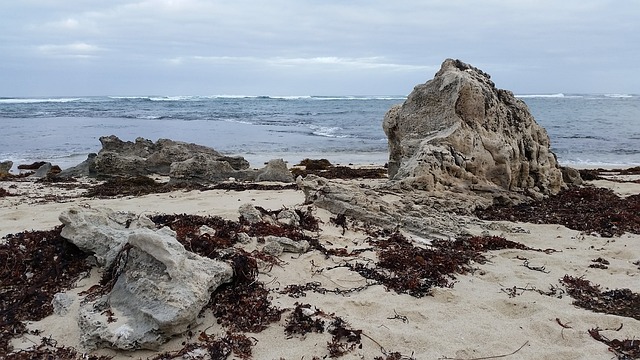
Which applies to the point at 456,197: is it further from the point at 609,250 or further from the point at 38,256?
the point at 38,256

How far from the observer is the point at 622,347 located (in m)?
3.60

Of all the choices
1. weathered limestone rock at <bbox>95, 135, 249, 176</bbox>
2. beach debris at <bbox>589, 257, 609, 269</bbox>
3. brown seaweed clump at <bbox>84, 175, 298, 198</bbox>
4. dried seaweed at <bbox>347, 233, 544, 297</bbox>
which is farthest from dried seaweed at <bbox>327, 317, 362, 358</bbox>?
weathered limestone rock at <bbox>95, 135, 249, 176</bbox>

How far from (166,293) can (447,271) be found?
2.68m

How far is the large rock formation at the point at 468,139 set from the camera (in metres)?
7.86

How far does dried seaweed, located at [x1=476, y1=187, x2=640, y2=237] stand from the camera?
6887 millimetres

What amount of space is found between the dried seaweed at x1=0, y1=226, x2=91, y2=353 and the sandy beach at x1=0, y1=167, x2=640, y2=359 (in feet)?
0.45

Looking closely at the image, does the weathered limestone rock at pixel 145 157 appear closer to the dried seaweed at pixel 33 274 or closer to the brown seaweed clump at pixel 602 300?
the dried seaweed at pixel 33 274

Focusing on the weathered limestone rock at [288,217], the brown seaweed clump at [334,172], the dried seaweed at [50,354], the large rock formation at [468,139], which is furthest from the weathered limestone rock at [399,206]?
the brown seaweed clump at [334,172]

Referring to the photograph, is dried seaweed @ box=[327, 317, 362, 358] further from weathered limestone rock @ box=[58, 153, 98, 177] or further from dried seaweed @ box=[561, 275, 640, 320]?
weathered limestone rock @ box=[58, 153, 98, 177]

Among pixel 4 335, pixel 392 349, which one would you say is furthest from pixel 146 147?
pixel 392 349

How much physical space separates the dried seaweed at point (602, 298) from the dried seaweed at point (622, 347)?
21.7 inches

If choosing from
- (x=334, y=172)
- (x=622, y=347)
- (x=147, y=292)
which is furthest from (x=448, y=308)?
(x=334, y=172)

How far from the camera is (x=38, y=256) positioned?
15.9 feet

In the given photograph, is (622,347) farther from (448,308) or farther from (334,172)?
(334,172)
